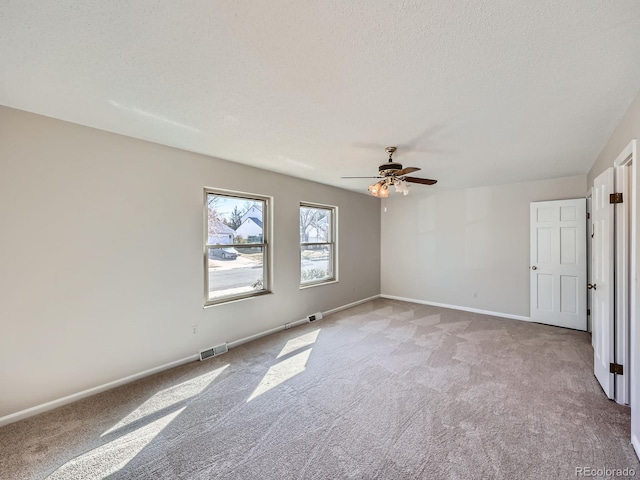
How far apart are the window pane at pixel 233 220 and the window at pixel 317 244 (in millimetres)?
953

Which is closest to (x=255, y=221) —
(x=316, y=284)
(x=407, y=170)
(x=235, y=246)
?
(x=235, y=246)

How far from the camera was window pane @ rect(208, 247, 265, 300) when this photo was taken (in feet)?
11.6

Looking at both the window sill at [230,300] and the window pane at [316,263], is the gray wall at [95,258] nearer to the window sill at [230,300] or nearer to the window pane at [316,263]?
the window sill at [230,300]

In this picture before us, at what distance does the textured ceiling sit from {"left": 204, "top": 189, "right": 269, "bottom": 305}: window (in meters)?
1.04

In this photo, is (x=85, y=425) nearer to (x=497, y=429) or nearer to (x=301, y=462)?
(x=301, y=462)

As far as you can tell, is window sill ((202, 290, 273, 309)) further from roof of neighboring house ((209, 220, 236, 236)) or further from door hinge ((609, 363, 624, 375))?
door hinge ((609, 363, 624, 375))

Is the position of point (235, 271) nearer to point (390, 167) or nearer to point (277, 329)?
point (277, 329)

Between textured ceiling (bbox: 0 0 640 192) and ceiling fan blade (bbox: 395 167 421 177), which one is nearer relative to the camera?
textured ceiling (bbox: 0 0 640 192)

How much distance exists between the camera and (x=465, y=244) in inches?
212

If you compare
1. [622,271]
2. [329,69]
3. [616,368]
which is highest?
[329,69]

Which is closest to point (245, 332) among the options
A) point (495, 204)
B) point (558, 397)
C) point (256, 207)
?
point (256, 207)

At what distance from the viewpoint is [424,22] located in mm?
1256

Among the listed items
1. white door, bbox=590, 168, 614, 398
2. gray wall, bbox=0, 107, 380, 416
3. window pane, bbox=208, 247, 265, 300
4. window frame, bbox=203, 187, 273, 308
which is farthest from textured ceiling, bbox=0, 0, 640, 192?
window pane, bbox=208, 247, 265, 300

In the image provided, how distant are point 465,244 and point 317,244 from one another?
3.04m
